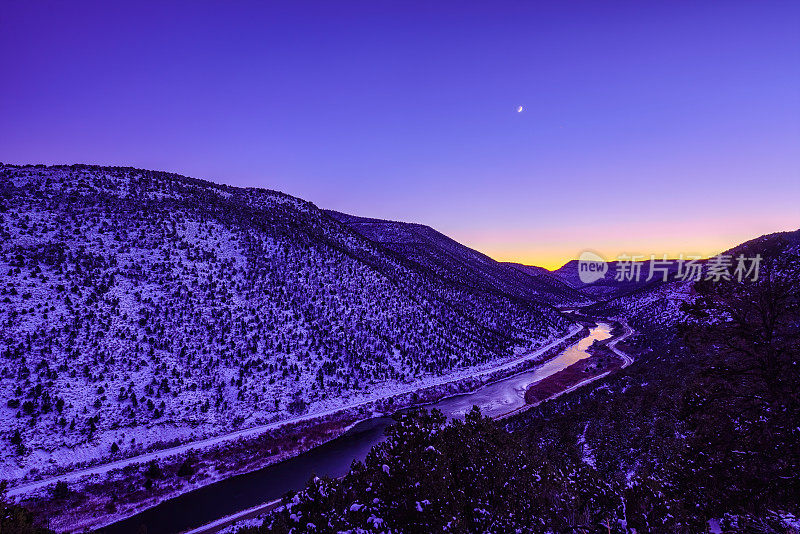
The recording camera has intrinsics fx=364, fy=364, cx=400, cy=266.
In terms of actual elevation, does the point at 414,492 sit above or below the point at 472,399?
above

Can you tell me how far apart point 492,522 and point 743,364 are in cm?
751

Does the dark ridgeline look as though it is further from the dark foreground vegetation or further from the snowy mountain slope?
the dark foreground vegetation

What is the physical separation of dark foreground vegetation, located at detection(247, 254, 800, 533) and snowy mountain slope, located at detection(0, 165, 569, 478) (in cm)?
2836

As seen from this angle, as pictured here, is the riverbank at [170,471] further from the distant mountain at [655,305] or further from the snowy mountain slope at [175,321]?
the distant mountain at [655,305]

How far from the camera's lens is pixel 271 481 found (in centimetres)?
2888

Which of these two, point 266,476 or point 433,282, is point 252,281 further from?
point 433,282

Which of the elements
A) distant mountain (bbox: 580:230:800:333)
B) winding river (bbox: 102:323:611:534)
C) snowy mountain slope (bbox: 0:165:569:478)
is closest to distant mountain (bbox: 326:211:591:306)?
distant mountain (bbox: 580:230:800:333)

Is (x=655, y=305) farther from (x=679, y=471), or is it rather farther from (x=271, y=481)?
(x=679, y=471)

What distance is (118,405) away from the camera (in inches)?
1305

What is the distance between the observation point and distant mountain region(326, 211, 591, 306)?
122000 mm

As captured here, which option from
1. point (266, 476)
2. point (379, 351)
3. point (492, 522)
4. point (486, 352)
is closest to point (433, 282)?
point (486, 352)

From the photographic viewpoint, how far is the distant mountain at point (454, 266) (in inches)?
4803

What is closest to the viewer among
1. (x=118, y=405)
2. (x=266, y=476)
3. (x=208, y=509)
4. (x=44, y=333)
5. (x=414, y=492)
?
(x=414, y=492)

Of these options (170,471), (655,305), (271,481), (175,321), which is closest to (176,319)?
(175,321)
